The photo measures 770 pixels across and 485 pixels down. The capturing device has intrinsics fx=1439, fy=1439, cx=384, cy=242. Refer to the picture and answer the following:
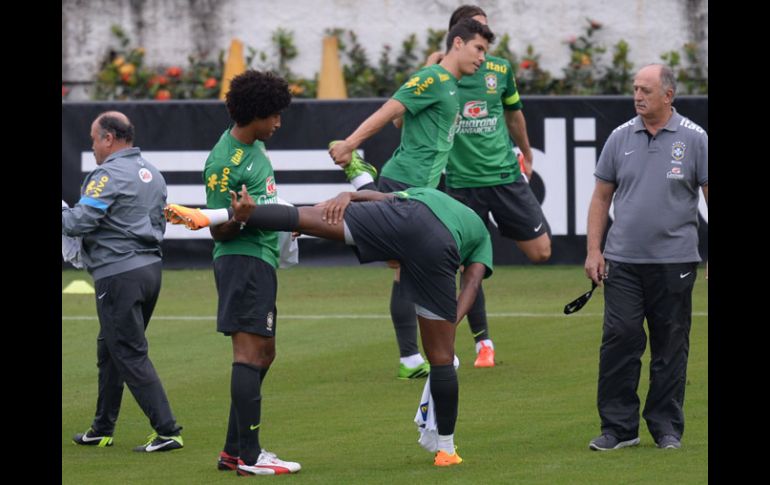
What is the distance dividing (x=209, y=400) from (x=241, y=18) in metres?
14.1

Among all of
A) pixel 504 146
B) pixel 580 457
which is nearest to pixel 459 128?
pixel 504 146

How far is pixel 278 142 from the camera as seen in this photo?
1731 centimetres

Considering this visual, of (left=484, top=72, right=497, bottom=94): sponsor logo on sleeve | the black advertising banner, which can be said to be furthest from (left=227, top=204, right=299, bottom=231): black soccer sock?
the black advertising banner

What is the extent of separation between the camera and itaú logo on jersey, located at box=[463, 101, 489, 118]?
36.8 feet

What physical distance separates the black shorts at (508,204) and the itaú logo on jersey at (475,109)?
1.88 ft

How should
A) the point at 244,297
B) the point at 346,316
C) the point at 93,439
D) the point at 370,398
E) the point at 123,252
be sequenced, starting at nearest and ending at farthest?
the point at 244,297
the point at 123,252
the point at 93,439
the point at 370,398
the point at 346,316

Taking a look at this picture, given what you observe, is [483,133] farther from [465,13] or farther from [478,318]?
[478,318]

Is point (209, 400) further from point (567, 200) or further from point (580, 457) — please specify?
point (567, 200)

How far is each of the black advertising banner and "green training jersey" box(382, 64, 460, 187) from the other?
22.5 feet

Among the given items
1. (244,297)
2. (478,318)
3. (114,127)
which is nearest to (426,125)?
(478,318)

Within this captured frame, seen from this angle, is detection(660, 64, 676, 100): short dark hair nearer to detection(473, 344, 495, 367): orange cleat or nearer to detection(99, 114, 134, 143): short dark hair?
detection(99, 114, 134, 143): short dark hair

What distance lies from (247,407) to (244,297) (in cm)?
56

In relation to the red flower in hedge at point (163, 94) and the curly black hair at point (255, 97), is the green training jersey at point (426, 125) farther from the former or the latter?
the red flower in hedge at point (163, 94)

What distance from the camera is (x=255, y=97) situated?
24.3ft
